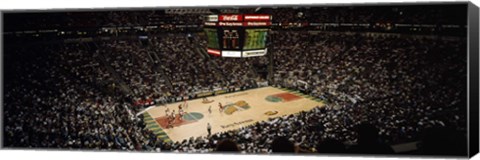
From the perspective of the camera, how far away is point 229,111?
72.0 feet

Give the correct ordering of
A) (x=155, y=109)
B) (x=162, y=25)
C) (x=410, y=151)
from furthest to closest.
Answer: (x=155, y=109), (x=162, y=25), (x=410, y=151)

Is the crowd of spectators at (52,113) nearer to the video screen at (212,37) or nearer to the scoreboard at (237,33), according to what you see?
the video screen at (212,37)

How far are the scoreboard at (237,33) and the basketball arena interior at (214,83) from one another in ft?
0.15

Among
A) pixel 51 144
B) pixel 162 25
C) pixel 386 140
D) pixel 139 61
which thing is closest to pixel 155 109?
pixel 139 61

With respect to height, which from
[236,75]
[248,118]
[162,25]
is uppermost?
[162,25]

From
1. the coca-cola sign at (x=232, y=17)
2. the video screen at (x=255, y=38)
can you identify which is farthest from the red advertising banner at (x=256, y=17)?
the video screen at (x=255, y=38)

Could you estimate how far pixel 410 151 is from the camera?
38.7ft

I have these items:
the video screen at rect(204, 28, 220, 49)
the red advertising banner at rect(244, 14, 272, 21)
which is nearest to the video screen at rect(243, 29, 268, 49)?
the red advertising banner at rect(244, 14, 272, 21)

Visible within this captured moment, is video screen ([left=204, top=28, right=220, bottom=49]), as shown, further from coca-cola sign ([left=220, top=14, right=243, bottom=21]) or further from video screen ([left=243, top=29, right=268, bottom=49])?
video screen ([left=243, top=29, right=268, bottom=49])

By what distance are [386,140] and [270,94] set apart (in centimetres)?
1369

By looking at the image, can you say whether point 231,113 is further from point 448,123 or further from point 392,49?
point 448,123

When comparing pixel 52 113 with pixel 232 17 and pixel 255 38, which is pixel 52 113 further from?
pixel 255 38

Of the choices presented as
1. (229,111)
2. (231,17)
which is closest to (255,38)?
(231,17)

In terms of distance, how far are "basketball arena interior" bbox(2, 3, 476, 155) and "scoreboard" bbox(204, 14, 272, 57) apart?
0.15 ft
